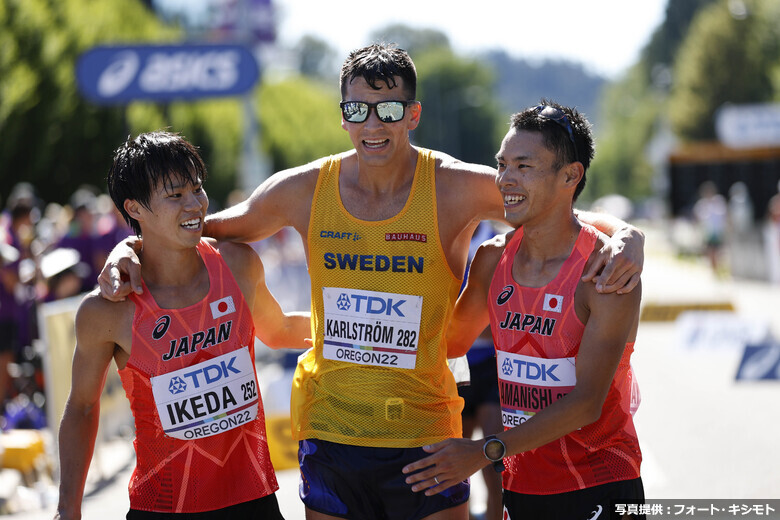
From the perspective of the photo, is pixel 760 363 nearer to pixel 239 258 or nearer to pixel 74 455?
pixel 239 258

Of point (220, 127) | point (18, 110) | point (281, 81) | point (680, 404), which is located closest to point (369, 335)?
point (680, 404)

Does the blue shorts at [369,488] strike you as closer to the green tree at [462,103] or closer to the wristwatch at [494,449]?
the wristwatch at [494,449]

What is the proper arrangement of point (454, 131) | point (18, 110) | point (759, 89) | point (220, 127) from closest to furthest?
point (18, 110)
point (220, 127)
point (759, 89)
point (454, 131)

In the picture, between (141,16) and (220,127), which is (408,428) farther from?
(220,127)

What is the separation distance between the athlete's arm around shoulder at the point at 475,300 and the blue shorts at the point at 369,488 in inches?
19.5

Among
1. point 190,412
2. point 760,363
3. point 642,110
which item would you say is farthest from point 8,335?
point 642,110

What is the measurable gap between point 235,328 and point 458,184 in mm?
957

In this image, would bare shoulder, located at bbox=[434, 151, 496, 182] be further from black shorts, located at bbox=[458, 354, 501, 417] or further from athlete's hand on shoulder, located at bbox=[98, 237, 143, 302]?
black shorts, located at bbox=[458, 354, 501, 417]

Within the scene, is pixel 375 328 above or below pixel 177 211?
below

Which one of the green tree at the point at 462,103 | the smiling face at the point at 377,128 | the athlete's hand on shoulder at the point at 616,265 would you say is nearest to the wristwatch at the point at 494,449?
the athlete's hand on shoulder at the point at 616,265

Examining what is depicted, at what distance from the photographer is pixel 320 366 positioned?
3664 millimetres

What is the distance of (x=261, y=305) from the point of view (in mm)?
3816

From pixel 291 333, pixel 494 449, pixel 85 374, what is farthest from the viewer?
pixel 291 333

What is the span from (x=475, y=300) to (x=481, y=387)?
1.56 meters
